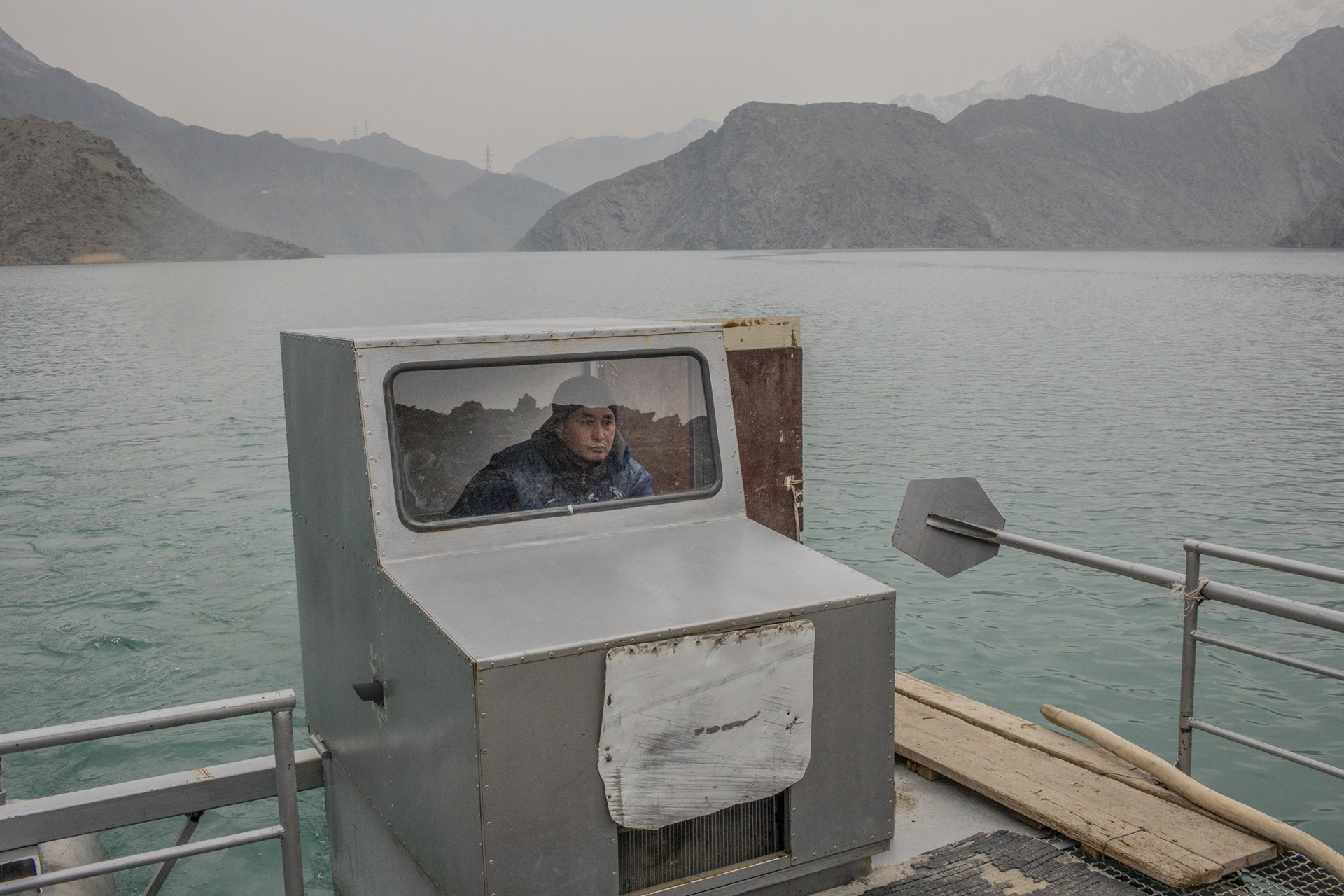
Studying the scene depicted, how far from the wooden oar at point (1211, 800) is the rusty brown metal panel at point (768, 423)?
69.3 inches

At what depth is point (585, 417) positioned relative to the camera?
14.0 ft

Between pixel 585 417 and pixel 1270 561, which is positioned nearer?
pixel 1270 561

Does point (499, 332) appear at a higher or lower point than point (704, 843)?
higher

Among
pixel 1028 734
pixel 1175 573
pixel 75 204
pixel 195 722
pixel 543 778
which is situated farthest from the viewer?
pixel 75 204

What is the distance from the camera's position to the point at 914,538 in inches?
202

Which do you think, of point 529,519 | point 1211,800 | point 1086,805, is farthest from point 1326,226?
point 529,519

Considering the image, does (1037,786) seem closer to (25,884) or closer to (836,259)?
Result: (25,884)

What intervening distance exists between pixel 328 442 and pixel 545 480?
2.85 ft

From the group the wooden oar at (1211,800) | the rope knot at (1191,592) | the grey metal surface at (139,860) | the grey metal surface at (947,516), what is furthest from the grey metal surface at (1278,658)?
the grey metal surface at (139,860)

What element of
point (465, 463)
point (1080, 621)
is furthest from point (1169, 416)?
point (465, 463)

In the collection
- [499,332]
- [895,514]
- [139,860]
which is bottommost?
[895,514]

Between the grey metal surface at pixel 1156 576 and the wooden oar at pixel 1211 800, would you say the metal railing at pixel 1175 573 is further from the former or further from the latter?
the wooden oar at pixel 1211 800

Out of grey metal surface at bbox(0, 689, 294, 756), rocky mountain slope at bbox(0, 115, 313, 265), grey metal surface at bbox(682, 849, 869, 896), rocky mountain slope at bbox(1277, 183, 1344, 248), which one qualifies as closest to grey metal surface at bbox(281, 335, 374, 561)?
grey metal surface at bbox(0, 689, 294, 756)

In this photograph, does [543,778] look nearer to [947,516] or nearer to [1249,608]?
[947,516]
